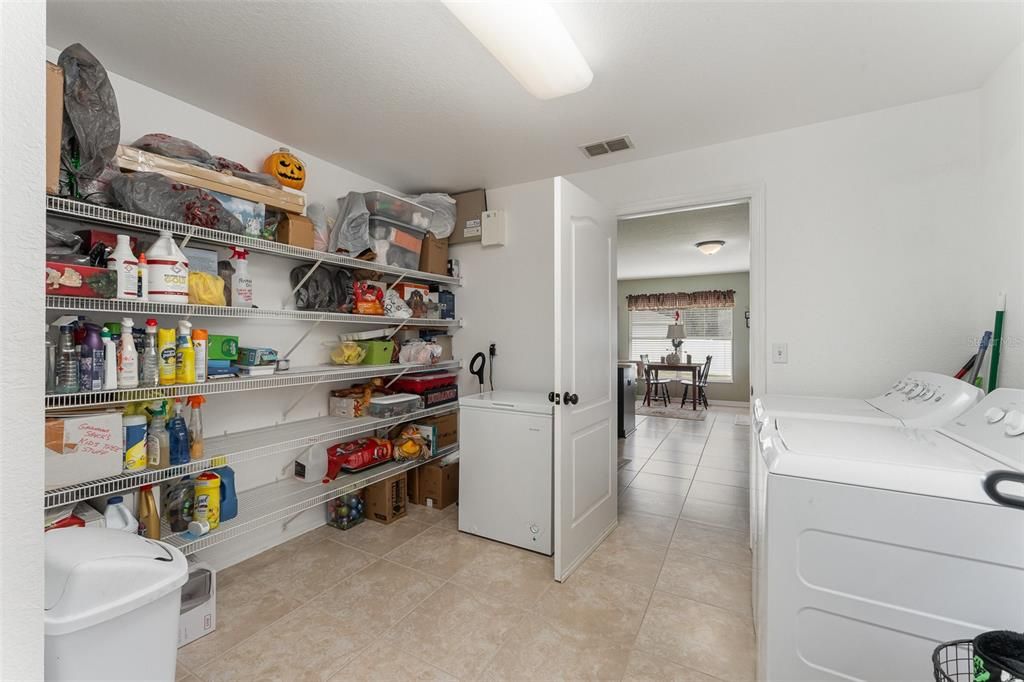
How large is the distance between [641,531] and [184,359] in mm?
2670

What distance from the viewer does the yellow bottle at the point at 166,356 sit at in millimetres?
1682

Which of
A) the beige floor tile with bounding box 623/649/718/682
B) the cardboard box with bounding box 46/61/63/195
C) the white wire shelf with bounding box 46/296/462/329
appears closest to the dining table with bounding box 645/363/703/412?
the white wire shelf with bounding box 46/296/462/329

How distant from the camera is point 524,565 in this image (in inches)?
92.0

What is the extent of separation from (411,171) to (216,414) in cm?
196

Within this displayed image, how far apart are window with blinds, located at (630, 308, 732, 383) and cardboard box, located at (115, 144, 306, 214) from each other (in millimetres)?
7588

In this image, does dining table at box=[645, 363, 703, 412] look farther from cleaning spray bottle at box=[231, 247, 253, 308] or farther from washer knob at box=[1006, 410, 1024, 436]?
cleaning spray bottle at box=[231, 247, 253, 308]

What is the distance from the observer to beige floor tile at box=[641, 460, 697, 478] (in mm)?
3848

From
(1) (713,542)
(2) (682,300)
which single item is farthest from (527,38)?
(2) (682,300)

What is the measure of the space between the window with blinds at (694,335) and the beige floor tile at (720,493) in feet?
16.8

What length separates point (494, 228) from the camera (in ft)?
10.6

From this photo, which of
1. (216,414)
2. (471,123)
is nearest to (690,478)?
(471,123)

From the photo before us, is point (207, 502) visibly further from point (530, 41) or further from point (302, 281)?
point (530, 41)

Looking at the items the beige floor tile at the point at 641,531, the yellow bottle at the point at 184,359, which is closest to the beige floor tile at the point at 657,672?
the beige floor tile at the point at 641,531

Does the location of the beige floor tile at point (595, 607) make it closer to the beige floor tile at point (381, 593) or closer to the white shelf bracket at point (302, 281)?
the beige floor tile at point (381, 593)
